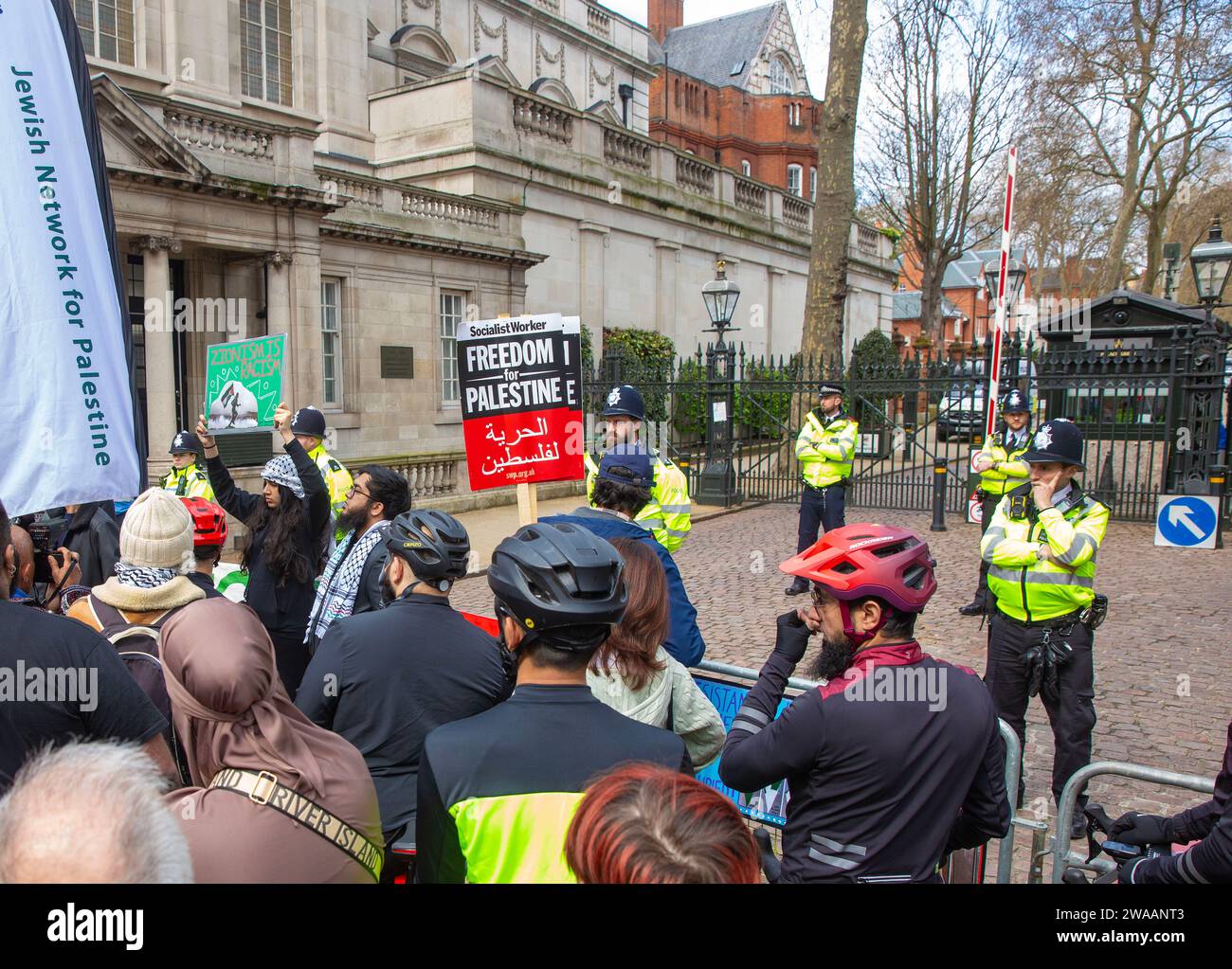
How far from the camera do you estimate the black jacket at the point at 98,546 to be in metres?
6.35

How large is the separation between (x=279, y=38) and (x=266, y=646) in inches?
852

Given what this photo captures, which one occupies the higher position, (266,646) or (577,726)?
(266,646)

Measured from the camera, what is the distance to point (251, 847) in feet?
6.10

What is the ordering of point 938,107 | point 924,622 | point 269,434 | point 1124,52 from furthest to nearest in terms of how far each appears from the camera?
1. point 938,107
2. point 1124,52
3. point 269,434
4. point 924,622

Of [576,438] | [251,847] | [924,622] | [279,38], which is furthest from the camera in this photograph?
[279,38]

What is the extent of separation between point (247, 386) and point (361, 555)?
385 centimetres

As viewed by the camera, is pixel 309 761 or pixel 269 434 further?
pixel 269 434

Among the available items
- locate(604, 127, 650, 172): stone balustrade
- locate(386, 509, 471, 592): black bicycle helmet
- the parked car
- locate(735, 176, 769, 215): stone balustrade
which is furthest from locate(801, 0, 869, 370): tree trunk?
locate(386, 509, 471, 592): black bicycle helmet

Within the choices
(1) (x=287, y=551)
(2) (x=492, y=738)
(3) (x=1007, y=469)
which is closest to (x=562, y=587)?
(2) (x=492, y=738)

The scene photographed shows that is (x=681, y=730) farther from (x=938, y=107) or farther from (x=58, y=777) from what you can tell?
(x=938, y=107)

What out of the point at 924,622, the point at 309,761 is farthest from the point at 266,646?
the point at 924,622

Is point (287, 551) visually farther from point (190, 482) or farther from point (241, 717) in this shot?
point (241, 717)

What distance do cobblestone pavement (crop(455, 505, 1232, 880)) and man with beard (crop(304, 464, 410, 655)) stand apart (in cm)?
350

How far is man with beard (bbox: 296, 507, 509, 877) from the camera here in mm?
2934
